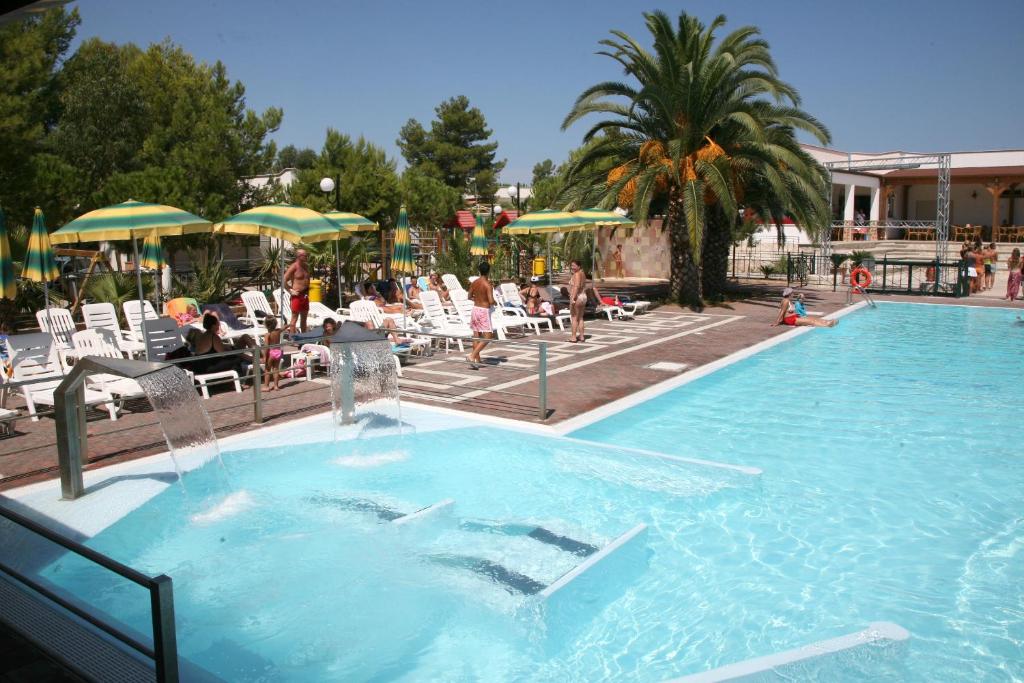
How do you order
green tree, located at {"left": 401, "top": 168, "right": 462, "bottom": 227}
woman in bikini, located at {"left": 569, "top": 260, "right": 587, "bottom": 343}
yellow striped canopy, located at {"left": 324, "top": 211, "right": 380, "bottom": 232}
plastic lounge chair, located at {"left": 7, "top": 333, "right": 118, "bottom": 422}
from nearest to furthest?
plastic lounge chair, located at {"left": 7, "top": 333, "right": 118, "bottom": 422} → woman in bikini, located at {"left": 569, "top": 260, "right": 587, "bottom": 343} → yellow striped canopy, located at {"left": 324, "top": 211, "right": 380, "bottom": 232} → green tree, located at {"left": 401, "top": 168, "right": 462, "bottom": 227}

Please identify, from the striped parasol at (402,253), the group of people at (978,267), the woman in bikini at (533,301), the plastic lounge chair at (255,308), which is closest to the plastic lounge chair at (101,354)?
the plastic lounge chair at (255,308)

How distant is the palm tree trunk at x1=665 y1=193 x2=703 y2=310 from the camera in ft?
73.2

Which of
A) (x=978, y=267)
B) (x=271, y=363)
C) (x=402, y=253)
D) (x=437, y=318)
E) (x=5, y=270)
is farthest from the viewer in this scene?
(x=978, y=267)

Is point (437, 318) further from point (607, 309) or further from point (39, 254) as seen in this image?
point (39, 254)

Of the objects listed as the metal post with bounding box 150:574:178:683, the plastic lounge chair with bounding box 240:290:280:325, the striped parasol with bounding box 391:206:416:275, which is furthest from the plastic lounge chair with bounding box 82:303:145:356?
the metal post with bounding box 150:574:178:683

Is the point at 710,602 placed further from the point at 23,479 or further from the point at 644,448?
the point at 23,479

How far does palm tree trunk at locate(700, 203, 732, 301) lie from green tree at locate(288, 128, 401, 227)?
1356 cm

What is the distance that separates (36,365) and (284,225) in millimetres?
4302

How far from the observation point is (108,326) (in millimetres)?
12961

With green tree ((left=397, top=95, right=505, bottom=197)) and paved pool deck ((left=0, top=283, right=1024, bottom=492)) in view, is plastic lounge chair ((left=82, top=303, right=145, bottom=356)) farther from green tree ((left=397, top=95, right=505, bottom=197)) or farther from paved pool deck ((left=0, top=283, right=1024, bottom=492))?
green tree ((left=397, top=95, right=505, bottom=197))

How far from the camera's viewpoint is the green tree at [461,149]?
6988cm

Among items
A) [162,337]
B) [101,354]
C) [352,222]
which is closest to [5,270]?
[101,354]

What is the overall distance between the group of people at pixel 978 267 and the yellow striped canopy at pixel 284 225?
2261 centimetres

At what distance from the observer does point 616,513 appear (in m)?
Result: 7.84
